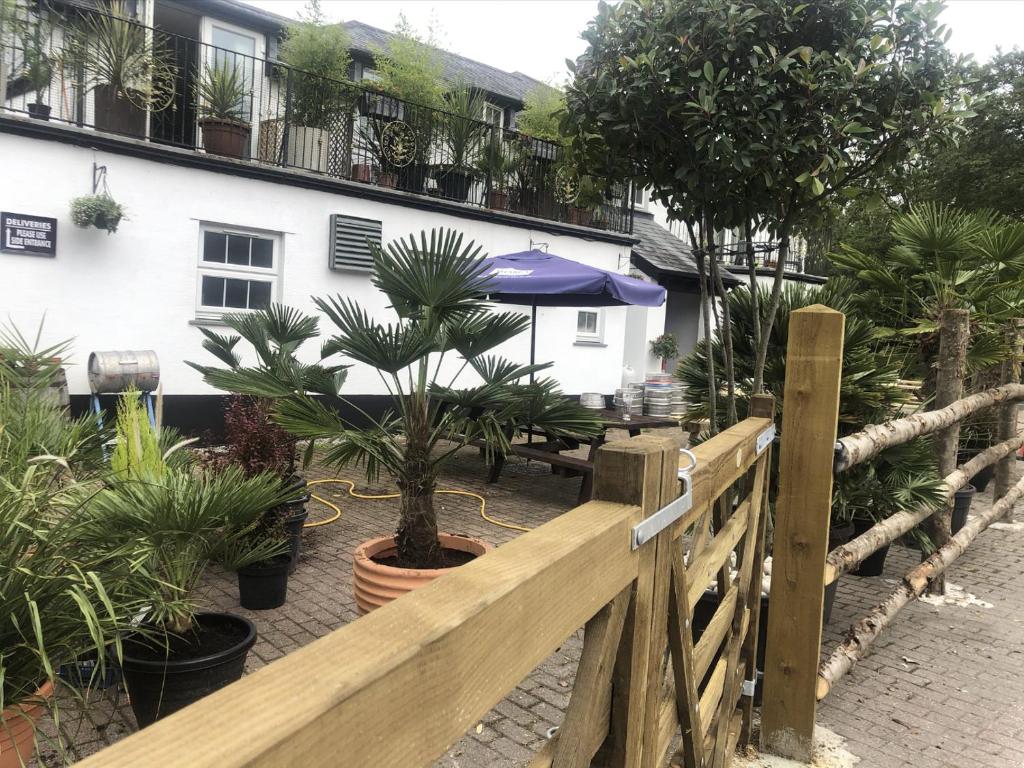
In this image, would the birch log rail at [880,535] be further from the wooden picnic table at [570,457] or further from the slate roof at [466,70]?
the slate roof at [466,70]

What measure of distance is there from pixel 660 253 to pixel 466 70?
5.67 metres

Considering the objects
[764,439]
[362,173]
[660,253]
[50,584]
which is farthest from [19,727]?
[660,253]

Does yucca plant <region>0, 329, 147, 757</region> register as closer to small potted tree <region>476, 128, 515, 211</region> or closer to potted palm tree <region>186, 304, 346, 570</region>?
potted palm tree <region>186, 304, 346, 570</region>

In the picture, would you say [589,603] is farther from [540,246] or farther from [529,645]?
[540,246]

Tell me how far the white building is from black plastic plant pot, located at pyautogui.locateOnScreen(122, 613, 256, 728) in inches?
226

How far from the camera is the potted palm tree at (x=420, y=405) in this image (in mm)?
3102

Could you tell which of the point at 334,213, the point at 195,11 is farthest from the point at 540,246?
the point at 195,11

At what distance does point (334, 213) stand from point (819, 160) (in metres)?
7.22

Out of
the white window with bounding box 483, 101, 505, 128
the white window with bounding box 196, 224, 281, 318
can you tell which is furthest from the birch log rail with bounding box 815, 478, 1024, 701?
the white window with bounding box 483, 101, 505, 128

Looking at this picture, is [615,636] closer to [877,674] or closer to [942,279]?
[877,674]

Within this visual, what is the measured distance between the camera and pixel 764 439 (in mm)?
2576

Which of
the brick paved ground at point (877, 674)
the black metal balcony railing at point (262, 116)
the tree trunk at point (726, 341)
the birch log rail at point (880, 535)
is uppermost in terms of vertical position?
the black metal balcony railing at point (262, 116)

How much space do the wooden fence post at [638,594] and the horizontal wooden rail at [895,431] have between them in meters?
1.58

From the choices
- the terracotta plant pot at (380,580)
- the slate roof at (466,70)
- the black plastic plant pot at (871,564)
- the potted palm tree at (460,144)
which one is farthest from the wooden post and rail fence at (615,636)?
the slate roof at (466,70)
